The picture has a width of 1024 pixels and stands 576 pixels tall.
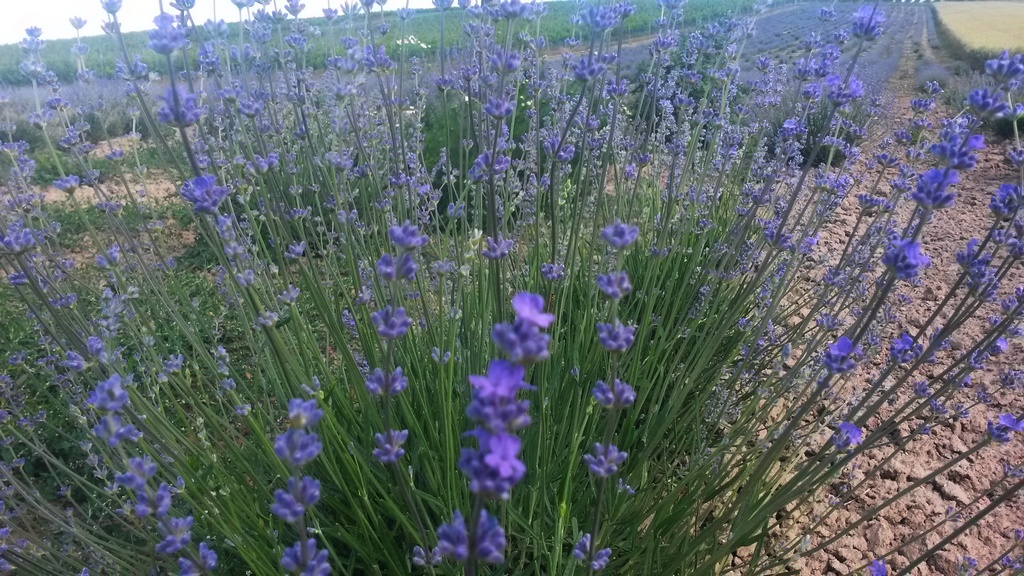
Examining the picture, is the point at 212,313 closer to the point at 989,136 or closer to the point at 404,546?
the point at 404,546

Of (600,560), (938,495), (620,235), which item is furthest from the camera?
(938,495)

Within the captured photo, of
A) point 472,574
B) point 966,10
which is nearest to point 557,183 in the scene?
point 472,574

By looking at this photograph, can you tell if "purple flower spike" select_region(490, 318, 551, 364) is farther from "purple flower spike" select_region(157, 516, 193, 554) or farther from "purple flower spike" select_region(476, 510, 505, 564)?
"purple flower spike" select_region(157, 516, 193, 554)

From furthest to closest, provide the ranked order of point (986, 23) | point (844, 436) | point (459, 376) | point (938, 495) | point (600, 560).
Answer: point (986, 23)
point (938, 495)
point (459, 376)
point (844, 436)
point (600, 560)

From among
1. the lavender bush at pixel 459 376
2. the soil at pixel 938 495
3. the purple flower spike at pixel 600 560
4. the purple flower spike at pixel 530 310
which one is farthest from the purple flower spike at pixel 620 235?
the soil at pixel 938 495

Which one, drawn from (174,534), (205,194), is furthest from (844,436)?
(205,194)

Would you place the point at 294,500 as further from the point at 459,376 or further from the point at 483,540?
the point at 459,376

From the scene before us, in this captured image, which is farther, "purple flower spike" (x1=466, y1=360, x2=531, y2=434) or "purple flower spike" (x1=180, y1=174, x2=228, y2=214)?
"purple flower spike" (x1=180, y1=174, x2=228, y2=214)

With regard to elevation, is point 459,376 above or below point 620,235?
below

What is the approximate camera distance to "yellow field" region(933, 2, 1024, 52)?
16.9 ft

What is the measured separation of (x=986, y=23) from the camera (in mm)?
5410

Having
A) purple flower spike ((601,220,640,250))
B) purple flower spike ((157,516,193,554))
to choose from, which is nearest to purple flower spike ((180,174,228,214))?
purple flower spike ((157,516,193,554))

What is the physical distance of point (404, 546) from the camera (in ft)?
5.54

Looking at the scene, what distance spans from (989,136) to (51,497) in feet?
27.1
